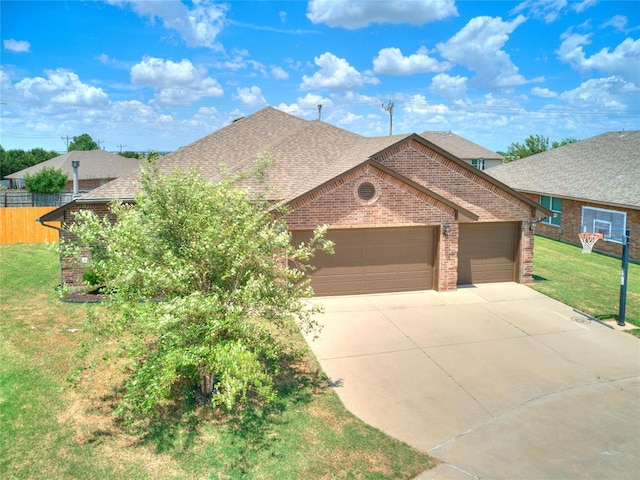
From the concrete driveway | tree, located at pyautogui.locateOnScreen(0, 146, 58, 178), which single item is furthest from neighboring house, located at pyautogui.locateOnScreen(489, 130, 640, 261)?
tree, located at pyautogui.locateOnScreen(0, 146, 58, 178)

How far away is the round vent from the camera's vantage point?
15117mm

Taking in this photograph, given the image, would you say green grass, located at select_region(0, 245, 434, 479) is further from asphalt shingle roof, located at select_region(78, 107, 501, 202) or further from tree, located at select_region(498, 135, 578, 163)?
tree, located at select_region(498, 135, 578, 163)

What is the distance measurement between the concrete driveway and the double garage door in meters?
1.17

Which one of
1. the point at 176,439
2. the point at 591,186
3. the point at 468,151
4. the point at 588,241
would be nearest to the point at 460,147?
the point at 468,151

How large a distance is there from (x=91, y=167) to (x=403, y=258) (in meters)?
42.3

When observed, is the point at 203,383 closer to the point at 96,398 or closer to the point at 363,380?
the point at 96,398

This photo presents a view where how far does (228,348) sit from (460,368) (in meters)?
5.56

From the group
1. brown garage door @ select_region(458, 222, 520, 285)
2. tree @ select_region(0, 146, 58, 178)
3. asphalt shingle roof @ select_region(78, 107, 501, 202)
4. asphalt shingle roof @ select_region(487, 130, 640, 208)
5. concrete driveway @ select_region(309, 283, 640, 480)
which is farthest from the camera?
tree @ select_region(0, 146, 58, 178)

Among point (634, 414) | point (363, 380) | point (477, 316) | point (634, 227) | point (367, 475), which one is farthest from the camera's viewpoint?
point (634, 227)

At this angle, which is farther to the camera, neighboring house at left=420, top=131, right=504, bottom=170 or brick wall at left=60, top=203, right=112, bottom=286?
neighboring house at left=420, top=131, right=504, bottom=170

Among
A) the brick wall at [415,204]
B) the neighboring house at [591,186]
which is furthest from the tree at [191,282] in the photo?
the neighboring house at [591,186]

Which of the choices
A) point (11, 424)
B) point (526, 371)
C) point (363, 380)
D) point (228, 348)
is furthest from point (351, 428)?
point (11, 424)

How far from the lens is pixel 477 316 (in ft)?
45.0

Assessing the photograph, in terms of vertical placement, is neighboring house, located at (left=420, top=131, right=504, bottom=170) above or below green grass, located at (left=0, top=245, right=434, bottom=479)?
above
